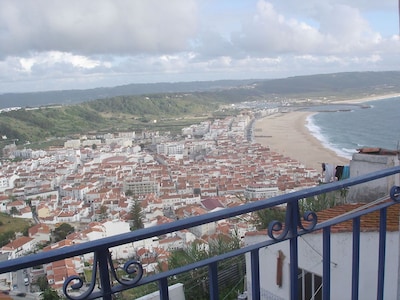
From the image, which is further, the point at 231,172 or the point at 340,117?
the point at 340,117

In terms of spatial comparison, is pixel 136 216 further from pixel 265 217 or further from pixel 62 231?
pixel 265 217

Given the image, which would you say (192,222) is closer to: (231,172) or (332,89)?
(231,172)

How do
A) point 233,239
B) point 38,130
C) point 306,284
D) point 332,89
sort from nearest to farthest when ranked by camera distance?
point 306,284 < point 233,239 < point 38,130 < point 332,89

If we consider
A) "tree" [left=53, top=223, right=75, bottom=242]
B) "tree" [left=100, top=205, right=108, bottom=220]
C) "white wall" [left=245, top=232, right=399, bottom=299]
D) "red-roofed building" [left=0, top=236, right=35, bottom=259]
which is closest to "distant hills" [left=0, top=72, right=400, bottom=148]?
"tree" [left=100, top=205, right=108, bottom=220]

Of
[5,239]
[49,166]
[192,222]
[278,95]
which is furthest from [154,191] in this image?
[278,95]

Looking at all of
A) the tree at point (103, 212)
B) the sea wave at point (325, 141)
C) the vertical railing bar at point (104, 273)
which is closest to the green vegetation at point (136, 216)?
the tree at point (103, 212)

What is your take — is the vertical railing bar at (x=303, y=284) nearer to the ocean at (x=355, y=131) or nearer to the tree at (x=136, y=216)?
the tree at (x=136, y=216)
